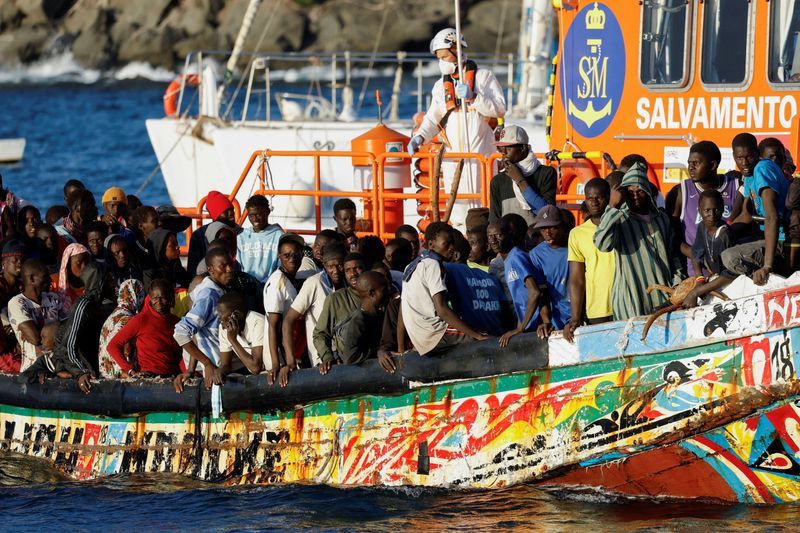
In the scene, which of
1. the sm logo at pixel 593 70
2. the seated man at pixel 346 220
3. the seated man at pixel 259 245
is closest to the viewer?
the seated man at pixel 259 245

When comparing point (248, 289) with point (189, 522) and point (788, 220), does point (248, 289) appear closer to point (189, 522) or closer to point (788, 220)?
point (189, 522)

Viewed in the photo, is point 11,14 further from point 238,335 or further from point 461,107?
point 238,335

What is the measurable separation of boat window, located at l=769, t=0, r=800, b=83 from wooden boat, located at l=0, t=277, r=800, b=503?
12.0 ft

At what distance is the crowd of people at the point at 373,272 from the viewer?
30.6ft

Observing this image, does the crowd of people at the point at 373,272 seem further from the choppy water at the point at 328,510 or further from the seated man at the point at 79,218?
the choppy water at the point at 328,510

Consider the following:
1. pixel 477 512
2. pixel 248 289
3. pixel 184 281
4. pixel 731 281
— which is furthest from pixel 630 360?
pixel 184 281

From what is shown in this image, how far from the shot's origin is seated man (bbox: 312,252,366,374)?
10273mm

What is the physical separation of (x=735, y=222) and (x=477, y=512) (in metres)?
2.55

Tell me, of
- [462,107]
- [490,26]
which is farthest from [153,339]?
[490,26]

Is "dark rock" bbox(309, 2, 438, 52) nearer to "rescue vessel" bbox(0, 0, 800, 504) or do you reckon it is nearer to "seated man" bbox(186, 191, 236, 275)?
"rescue vessel" bbox(0, 0, 800, 504)

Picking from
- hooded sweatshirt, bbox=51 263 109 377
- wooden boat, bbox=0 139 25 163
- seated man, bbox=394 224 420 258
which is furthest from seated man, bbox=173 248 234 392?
wooden boat, bbox=0 139 25 163

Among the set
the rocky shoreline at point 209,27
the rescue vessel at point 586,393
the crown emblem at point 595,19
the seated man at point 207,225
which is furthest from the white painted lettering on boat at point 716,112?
the rocky shoreline at point 209,27

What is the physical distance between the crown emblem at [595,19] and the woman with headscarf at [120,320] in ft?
14.5

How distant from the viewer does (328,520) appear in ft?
33.5
